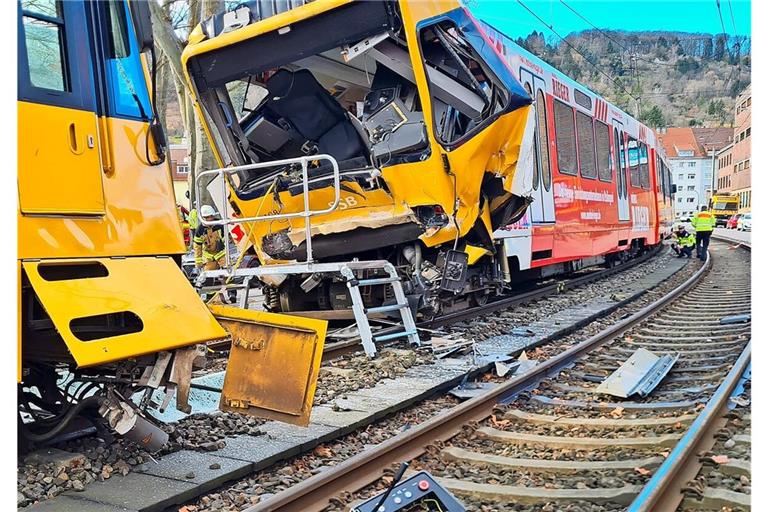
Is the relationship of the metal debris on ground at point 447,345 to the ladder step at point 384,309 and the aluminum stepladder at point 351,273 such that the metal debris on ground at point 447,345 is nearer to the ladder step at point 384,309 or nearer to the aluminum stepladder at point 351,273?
the aluminum stepladder at point 351,273

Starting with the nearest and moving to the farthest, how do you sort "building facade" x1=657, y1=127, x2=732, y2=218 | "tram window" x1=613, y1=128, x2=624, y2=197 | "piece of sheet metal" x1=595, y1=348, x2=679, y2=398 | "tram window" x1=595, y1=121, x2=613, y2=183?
"piece of sheet metal" x1=595, y1=348, x2=679, y2=398 < "tram window" x1=595, y1=121, x2=613, y2=183 < "tram window" x1=613, y1=128, x2=624, y2=197 < "building facade" x1=657, y1=127, x2=732, y2=218

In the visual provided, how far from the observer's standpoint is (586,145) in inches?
516

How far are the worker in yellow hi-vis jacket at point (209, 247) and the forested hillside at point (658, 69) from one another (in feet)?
20.6

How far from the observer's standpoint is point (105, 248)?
3.64 m

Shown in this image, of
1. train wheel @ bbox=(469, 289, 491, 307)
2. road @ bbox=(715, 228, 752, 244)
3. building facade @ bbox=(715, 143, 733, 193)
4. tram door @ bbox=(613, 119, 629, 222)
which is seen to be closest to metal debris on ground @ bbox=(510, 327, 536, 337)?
train wheel @ bbox=(469, 289, 491, 307)

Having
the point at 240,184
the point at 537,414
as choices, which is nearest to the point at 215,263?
the point at 240,184

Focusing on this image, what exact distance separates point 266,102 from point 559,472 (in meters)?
5.68

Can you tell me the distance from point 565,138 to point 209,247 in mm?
6644

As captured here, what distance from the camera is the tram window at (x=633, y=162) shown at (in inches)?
674

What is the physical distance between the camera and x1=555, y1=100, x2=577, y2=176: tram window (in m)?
11.4

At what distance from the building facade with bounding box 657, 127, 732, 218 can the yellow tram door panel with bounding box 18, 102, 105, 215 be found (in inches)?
838

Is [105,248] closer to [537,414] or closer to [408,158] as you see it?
[537,414]

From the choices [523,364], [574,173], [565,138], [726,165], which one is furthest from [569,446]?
[726,165]

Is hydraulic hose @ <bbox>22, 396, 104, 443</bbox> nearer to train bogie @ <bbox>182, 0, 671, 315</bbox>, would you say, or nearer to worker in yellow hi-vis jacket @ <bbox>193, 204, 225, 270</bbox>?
train bogie @ <bbox>182, 0, 671, 315</bbox>
